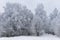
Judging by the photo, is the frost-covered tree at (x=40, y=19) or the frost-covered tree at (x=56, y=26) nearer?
the frost-covered tree at (x=56, y=26)

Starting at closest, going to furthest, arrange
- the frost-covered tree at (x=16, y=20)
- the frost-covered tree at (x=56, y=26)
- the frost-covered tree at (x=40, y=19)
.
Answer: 1. the frost-covered tree at (x=16, y=20)
2. the frost-covered tree at (x=56, y=26)
3. the frost-covered tree at (x=40, y=19)

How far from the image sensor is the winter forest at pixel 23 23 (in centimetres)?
1127

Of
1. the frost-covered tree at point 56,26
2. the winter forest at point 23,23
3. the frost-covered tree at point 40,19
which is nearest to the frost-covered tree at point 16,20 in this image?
the winter forest at point 23,23

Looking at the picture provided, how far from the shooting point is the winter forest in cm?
1127

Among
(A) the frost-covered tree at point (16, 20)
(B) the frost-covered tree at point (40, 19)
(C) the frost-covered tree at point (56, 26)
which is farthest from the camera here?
(B) the frost-covered tree at point (40, 19)

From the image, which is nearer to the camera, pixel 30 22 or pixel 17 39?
pixel 17 39

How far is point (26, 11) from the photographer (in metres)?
12.3

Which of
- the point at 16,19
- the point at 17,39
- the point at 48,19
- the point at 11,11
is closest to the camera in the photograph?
the point at 17,39

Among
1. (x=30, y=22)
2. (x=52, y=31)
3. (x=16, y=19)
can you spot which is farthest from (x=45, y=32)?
(x=16, y=19)

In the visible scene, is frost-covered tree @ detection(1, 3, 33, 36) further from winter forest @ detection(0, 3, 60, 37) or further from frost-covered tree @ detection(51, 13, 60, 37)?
frost-covered tree @ detection(51, 13, 60, 37)

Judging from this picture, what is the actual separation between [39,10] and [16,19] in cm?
303

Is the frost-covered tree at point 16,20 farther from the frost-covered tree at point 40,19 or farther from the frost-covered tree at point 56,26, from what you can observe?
the frost-covered tree at point 56,26

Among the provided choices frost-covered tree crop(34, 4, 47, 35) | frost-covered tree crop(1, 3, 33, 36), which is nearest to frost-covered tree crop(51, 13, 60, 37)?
frost-covered tree crop(34, 4, 47, 35)

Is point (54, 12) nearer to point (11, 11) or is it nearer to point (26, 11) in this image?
point (26, 11)
